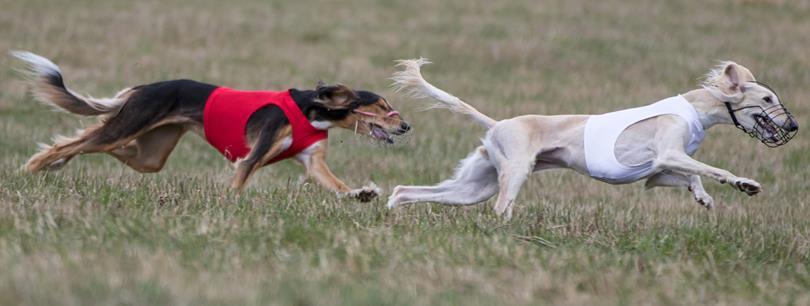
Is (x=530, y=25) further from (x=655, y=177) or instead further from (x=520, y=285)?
(x=520, y=285)

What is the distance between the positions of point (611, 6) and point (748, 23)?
2885 mm

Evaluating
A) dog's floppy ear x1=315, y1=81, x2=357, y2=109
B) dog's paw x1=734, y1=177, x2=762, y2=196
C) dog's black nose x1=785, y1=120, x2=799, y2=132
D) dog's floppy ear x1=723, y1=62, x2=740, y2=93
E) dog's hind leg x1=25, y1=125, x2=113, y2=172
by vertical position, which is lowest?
dog's hind leg x1=25, y1=125, x2=113, y2=172

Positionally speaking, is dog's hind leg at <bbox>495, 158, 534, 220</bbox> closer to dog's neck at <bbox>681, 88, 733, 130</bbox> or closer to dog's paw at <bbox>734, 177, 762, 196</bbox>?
dog's neck at <bbox>681, 88, 733, 130</bbox>

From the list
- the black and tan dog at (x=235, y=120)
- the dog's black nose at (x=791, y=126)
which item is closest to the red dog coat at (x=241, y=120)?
the black and tan dog at (x=235, y=120)

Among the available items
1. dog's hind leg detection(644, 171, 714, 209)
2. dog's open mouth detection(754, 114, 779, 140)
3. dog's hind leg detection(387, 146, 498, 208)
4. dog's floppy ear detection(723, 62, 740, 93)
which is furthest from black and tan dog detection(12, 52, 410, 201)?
dog's open mouth detection(754, 114, 779, 140)

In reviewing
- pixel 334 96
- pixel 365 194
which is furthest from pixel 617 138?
pixel 334 96

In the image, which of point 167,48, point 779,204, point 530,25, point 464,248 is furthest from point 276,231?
point 530,25

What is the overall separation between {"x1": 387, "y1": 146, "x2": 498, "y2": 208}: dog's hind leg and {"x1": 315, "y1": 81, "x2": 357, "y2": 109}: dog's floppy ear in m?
0.72

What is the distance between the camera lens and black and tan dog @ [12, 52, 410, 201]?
8.02 m

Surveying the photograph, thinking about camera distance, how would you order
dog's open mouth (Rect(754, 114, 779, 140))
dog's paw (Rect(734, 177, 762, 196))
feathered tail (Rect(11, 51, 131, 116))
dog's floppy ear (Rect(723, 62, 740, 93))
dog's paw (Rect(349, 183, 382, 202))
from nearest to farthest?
Answer: 1. dog's paw (Rect(734, 177, 762, 196))
2. dog's open mouth (Rect(754, 114, 779, 140))
3. dog's floppy ear (Rect(723, 62, 740, 93))
4. dog's paw (Rect(349, 183, 382, 202))
5. feathered tail (Rect(11, 51, 131, 116))

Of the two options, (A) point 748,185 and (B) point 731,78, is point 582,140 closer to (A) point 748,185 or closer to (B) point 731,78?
(B) point 731,78

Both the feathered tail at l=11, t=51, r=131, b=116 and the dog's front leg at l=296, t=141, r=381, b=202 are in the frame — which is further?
the feathered tail at l=11, t=51, r=131, b=116

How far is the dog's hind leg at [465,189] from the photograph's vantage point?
7832 millimetres

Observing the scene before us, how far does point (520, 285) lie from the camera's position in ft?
16.8
